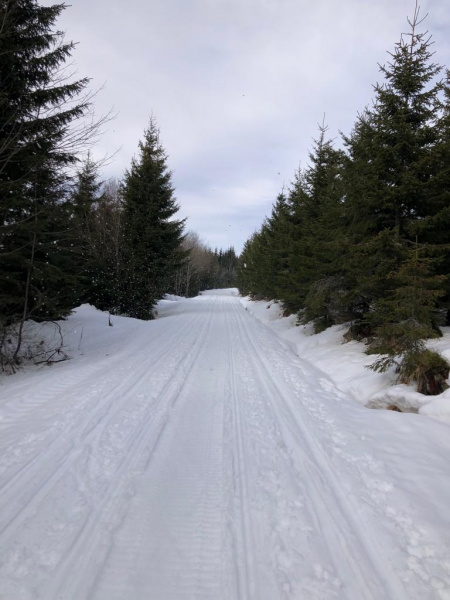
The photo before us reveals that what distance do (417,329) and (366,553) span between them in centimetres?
349

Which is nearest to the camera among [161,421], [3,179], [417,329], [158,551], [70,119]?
[158,551]

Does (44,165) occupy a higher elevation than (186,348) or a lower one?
higher

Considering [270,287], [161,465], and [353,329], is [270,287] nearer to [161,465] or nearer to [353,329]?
[353,329]

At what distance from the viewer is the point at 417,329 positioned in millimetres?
4656

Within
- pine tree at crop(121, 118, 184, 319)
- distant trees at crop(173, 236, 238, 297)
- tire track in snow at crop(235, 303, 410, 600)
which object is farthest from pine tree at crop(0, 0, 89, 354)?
distant trees at crop(173, 236, 238, 297)

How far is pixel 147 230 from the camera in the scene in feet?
55.6

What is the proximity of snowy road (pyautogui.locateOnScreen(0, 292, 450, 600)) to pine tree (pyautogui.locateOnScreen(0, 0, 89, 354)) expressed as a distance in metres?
2.93

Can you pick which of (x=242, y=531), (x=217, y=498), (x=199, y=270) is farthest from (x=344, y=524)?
(x=199, y=270)

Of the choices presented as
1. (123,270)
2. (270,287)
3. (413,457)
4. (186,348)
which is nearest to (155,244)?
(123,270)

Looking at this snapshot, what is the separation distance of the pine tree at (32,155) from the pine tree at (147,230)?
9755mm

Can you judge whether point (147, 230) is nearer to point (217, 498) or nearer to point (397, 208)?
point (397, 208)

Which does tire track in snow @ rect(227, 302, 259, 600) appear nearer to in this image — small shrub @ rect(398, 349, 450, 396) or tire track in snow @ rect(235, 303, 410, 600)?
tire track in snow @ rect(235, 303, 410, 600)

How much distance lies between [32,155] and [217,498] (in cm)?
754

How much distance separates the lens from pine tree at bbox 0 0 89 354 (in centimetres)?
623
